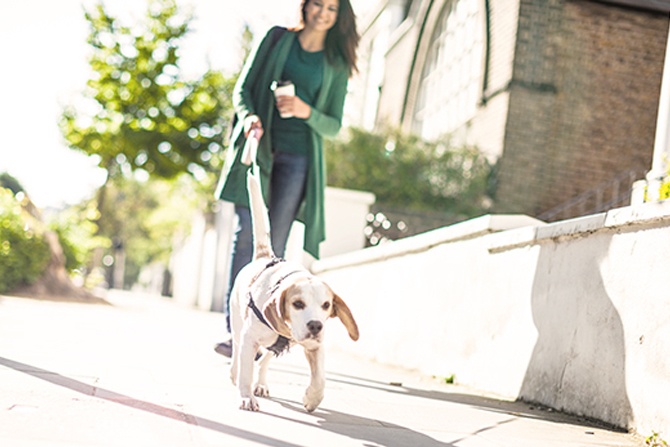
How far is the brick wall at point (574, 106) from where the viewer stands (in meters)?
12.6

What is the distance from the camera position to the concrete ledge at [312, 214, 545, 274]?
510 cm

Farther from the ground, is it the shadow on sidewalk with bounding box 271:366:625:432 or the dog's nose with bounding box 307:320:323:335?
the dog's nose with bounding box 307:320:323:335

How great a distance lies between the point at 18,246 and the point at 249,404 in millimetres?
9635

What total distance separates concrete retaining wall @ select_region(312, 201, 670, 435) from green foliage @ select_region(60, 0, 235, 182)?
14.0m

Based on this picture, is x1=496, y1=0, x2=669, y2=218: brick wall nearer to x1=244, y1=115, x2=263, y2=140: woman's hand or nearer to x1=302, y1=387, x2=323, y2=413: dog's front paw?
x1=244, y1=115, x2=263, y2=140: woman's hand

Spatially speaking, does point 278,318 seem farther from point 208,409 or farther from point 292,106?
point 292,106

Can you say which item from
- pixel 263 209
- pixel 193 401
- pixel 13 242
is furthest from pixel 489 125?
pixel 193 401

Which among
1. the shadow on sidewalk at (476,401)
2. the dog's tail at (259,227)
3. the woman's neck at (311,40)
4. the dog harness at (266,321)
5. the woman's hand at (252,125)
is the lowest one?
the shadow on sidewalk at (476,401)

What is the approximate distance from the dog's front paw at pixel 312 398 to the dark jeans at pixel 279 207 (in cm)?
165

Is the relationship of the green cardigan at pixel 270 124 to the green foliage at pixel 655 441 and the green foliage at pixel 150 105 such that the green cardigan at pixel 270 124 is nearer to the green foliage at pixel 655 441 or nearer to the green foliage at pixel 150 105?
the green foliage at pixel 655 441

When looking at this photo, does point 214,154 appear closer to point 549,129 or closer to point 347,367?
point 549,129

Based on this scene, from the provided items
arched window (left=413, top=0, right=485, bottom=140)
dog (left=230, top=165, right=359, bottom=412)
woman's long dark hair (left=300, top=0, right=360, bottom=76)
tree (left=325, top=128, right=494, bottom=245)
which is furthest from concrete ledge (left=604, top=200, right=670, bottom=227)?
arched window (left=413, top=0, right=485, bottom=140)

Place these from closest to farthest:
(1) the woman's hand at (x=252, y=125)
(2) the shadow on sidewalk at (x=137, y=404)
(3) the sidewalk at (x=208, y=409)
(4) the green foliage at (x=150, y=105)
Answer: (3) the sidewalk at (x=208, y=409) < (2) the shadow on sidewalk at (x=137, y=404) < (1) the woman's hand at (x=252, y=125) < (4) the green foliage at (x=150, y=105)

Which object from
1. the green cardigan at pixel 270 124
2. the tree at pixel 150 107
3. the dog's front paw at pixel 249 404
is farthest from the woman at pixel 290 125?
the tree at pixel 150 107
